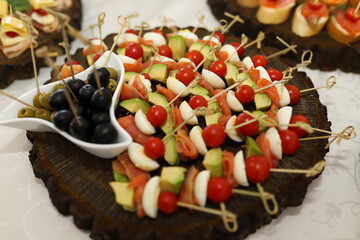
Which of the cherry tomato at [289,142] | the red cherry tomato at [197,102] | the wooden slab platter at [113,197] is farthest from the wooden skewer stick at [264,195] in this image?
the red cherry tomato at [197,102]

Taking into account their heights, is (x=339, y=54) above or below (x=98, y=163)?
above

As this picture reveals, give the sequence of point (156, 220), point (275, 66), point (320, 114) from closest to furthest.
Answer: point (156, 220), point (320, 114), point (275, 66)

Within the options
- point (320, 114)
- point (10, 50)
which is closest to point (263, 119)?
point (320, 114)

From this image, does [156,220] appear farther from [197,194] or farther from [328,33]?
[328,33]

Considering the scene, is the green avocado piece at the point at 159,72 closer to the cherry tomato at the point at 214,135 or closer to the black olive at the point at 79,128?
the cherry tomato at the point at 214,135

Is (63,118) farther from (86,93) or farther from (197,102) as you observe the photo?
(197,102)

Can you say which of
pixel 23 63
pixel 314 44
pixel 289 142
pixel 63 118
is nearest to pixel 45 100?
pixel 63 118

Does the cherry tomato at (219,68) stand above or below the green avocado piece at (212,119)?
above
